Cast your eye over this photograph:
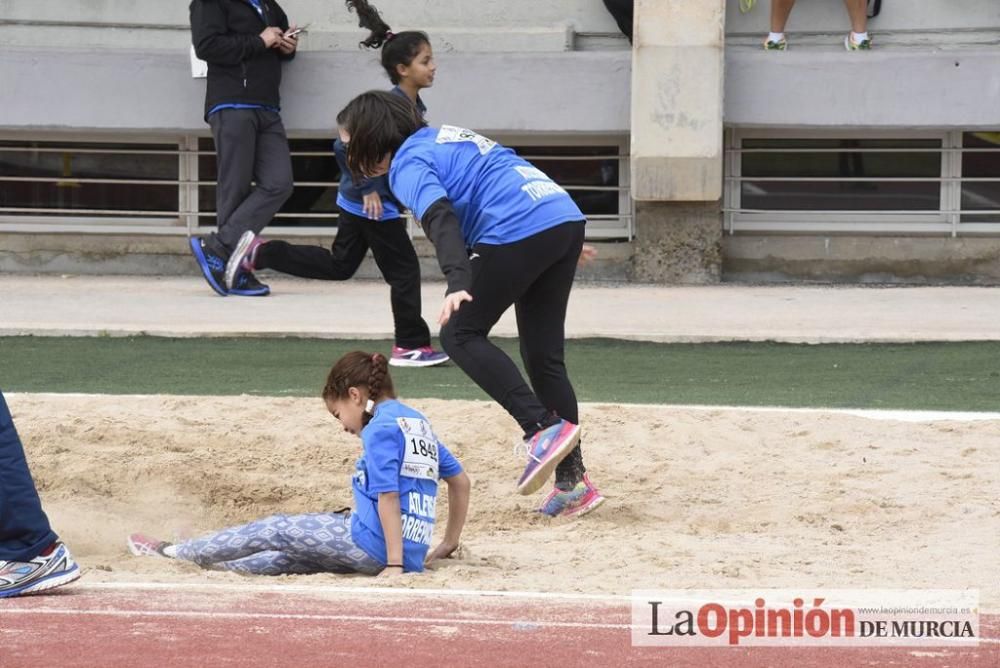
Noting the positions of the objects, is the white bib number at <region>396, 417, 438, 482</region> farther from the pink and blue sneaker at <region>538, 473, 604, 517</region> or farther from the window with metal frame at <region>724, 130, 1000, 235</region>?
the window with metal frame at <region>724, 130, 1000, 235</region>

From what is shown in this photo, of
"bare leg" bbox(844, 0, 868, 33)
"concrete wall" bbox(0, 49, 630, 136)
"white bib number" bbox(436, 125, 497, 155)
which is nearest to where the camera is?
"white bib number" bbox(436, 125, 497, 155)

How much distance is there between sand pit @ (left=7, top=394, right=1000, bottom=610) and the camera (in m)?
5.75

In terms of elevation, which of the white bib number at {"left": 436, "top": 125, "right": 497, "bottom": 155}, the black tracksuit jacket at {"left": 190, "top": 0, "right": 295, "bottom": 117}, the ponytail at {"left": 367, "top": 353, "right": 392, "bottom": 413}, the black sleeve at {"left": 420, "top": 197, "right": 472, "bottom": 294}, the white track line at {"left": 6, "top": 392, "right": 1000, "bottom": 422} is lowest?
the white track line at {"left": 6, "top": 392, "right": 1000, "bottom": 422}

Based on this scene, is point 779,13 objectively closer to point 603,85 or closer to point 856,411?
point 603,85

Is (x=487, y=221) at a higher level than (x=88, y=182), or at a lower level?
higher

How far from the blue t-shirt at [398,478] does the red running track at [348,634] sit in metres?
0.50

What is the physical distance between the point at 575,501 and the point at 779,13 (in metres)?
8.34

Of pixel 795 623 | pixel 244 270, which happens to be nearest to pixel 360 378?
pixel 795 623

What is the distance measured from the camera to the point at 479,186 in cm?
628

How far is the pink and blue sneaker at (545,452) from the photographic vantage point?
6152mm

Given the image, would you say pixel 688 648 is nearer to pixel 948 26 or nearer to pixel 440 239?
pixel 440 239

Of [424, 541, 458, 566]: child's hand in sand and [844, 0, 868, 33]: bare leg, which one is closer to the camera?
[424, 541, 458, 566]: child's hand in sand

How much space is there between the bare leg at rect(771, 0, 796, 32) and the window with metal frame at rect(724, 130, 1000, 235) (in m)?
0.97

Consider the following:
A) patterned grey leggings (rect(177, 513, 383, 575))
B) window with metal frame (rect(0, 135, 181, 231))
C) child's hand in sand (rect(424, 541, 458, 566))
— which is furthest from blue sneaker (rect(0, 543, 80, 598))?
window with metal frame (rect(0, 135, 181, 231))
